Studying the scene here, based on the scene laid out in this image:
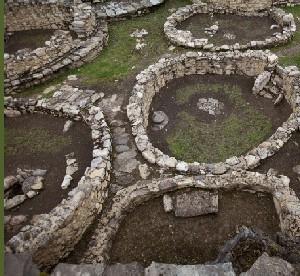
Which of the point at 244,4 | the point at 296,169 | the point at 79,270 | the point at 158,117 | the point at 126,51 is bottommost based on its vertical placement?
the point at 158,117

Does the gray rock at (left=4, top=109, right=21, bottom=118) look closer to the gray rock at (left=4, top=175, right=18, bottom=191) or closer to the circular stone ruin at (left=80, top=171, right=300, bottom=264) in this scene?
the gray rock at (left=4, top=175, right=18, bottom=191)

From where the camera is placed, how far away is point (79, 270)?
6.67 metres

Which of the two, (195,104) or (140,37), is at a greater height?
(140,37)

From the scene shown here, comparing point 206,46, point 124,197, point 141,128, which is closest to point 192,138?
point 141,128

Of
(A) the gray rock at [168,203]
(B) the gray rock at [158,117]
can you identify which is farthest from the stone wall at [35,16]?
(A) the gray rock at [168,203]

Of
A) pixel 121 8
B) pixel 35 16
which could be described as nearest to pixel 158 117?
pixel 121 8

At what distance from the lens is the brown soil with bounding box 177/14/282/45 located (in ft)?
51.4

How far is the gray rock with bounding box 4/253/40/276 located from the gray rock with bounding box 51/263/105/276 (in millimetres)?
368

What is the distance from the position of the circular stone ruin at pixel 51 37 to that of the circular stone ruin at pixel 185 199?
6.33m

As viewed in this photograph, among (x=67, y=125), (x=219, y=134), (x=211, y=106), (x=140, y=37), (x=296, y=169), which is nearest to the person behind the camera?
(x=296, y=169)

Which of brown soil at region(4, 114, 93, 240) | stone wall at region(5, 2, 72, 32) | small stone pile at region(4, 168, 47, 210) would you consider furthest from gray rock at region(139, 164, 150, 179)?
stone wall at region(5, 2, 72, 32)

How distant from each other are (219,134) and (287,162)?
229cm

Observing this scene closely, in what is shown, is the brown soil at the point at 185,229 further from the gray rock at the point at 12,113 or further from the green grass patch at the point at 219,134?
the gray rock at the point at 12,113

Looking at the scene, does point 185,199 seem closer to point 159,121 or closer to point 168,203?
point 168,203
